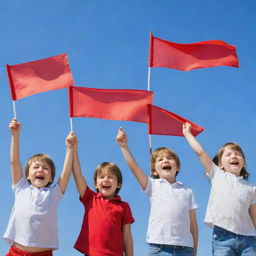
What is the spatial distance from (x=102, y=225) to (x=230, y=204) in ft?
7.13

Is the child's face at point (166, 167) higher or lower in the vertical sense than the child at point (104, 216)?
higher

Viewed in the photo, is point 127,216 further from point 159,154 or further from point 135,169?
point 159,154

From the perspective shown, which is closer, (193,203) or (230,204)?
(230,204)

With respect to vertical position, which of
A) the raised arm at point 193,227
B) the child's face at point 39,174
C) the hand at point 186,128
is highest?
the hand at point 186,128

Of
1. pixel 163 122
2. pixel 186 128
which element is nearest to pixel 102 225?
pixel 186 128

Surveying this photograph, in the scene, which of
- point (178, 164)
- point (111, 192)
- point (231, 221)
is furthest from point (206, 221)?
point (111, 192)

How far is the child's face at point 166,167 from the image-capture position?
25.8 ft

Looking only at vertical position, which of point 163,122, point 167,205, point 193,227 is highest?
point 163,122

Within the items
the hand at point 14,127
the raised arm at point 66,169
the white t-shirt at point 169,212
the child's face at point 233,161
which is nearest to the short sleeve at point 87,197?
the raised arm at point 66,169

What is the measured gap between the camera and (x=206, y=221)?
7.53 m

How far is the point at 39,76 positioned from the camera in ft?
30.1

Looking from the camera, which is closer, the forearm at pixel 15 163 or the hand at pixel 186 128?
the forearm at pixel 15 163

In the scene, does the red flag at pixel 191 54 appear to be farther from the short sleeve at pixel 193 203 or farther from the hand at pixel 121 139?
the short sleeve at pixel 193 203

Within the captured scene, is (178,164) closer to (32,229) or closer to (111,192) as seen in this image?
(111,192)
